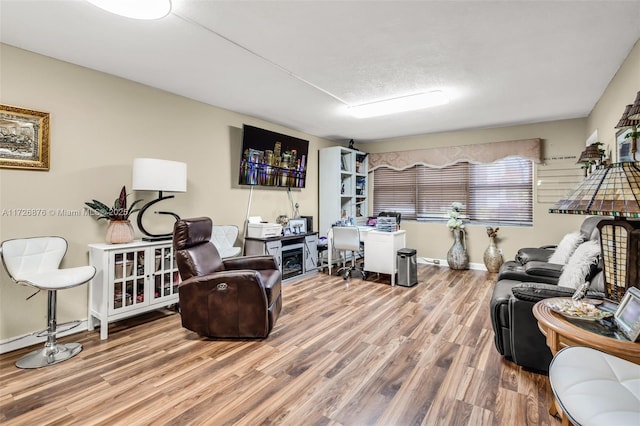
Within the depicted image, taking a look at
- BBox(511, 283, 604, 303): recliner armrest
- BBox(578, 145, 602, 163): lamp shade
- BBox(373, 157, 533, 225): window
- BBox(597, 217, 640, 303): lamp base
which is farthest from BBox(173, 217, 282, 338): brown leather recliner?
BBox(373, 157, 533, 225): window

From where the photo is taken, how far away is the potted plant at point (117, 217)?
2873mm

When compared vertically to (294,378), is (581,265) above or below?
above

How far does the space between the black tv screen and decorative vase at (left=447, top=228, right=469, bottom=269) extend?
2.88 m

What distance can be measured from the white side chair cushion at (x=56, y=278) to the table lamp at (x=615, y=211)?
3317mm

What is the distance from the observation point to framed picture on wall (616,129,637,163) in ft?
8.52

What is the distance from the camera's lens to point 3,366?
7.41 feet

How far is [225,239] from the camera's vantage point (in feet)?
13.3

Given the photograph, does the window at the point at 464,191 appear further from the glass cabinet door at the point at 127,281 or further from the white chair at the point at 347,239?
the glass cabinet door at the point at 127,281

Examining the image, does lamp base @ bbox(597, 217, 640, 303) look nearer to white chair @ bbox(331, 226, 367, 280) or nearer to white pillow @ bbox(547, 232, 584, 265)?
white pillow @ bbox(547, 232, 584, 265)

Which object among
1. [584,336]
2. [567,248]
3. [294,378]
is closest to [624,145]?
[567,248]

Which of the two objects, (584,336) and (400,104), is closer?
(584,336)

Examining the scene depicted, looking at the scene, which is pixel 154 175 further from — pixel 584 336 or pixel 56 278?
pixel 584 336

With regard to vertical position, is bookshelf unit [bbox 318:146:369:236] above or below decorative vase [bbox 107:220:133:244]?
above

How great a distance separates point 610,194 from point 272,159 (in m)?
3.89
